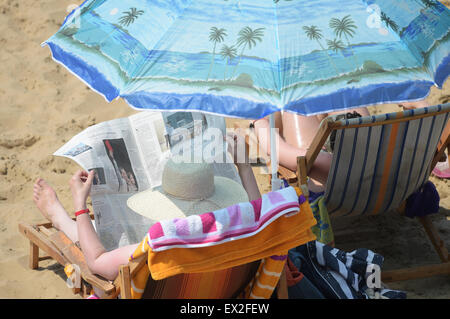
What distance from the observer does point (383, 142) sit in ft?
8.71

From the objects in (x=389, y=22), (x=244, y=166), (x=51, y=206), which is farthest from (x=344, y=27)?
(x=51, y=206)

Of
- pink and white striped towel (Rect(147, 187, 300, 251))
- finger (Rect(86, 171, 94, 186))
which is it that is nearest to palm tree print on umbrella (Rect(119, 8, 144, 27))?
finger (Rect(86, 171, 94, 186))

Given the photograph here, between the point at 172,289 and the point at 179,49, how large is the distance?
84cm

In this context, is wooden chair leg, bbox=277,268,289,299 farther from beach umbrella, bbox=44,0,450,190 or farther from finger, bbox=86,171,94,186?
finger, bbox=86,171,94,186

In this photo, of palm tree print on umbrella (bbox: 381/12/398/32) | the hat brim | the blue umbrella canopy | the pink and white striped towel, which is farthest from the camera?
the hat brim

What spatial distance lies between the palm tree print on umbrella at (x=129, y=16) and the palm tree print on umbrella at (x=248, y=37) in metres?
0.40

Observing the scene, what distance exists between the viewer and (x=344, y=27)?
220cm

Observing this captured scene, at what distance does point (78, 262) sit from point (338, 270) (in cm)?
107

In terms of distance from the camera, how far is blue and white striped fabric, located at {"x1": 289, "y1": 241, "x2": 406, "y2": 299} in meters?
2.34

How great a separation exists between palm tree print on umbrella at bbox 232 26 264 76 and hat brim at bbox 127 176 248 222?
653 millimetres

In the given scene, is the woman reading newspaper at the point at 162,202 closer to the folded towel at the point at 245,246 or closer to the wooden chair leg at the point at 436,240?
the folded towel at the point at 245,246

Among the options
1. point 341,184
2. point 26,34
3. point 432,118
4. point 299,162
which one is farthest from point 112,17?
point 26,34

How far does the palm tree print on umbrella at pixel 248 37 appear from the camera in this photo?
2117 mm

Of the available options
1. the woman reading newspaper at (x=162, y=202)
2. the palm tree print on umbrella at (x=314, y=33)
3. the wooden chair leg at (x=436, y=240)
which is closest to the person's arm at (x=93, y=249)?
the woman reading newspaper at (x=162, y=202)
